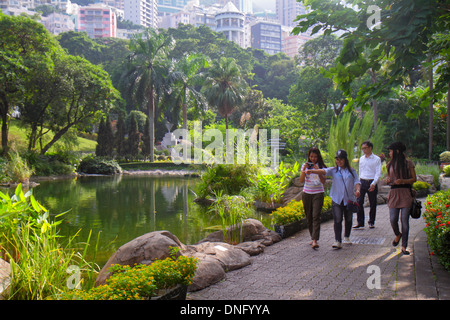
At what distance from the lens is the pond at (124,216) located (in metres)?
7.96

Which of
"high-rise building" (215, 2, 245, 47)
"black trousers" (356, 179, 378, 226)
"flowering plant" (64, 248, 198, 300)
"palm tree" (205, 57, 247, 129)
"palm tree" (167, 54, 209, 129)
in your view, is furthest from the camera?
"high-rise building" (215, 2, 245, 47)

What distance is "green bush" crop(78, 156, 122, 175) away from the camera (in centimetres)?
2808

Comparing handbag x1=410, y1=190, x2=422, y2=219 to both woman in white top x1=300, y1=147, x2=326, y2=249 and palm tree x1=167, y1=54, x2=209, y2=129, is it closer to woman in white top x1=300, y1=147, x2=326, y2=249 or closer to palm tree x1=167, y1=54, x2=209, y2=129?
woman in white top x1=300, y1=147, x2=326, y2=249

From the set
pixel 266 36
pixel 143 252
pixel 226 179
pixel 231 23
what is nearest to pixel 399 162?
pixel 143 252

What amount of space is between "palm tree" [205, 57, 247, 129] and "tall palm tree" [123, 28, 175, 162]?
485 centimetres

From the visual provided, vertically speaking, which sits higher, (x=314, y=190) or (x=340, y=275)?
(x=314, y=190)

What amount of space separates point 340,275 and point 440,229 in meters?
1.15

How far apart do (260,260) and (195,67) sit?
3221 cm

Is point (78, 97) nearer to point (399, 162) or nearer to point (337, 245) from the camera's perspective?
point (337, 245)

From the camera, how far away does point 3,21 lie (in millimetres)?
20984

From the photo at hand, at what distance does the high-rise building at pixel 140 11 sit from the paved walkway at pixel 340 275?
143137mm

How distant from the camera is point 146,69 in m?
33.3

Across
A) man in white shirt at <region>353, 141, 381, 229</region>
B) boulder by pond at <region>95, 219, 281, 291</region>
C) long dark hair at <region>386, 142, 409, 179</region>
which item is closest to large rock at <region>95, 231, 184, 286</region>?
boulder by pond at <region>95, 219, 281, 291</region>
